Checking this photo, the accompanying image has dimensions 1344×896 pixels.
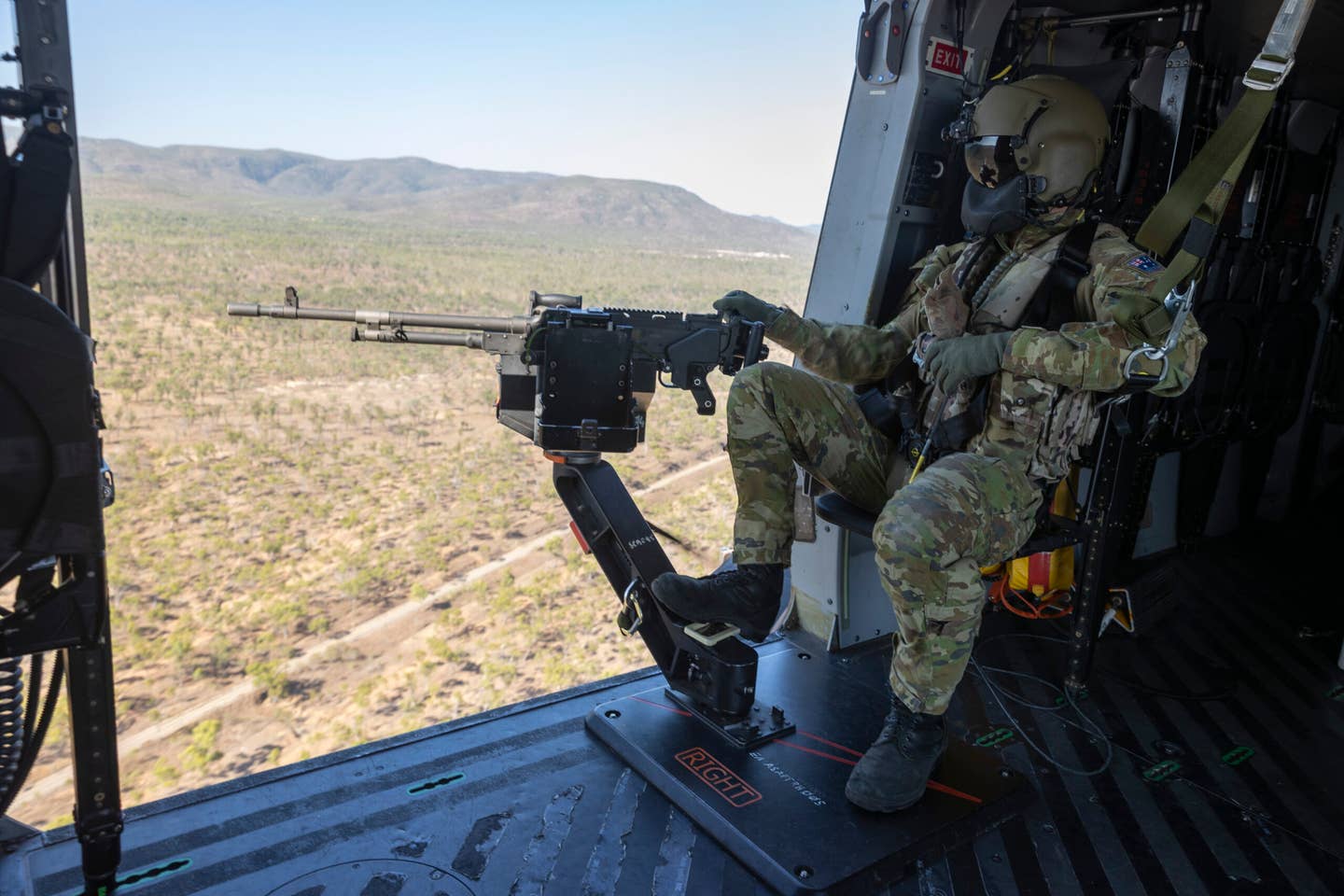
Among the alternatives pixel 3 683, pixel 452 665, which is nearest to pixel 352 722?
pixel 452 665

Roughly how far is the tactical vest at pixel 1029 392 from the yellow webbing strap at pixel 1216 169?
0.18m

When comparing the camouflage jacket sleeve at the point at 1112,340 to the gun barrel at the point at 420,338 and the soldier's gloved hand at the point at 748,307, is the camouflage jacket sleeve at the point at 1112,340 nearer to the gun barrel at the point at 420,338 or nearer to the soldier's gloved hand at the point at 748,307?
the soldier's gloved hand at the point at 748,307

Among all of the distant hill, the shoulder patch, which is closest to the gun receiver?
the shoulder patch

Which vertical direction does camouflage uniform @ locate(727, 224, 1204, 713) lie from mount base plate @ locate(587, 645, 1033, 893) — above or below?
above

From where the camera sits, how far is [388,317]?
238 cm

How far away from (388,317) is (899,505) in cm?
140

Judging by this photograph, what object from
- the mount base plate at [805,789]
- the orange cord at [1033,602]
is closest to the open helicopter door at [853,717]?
the mount base plate at [805,789]

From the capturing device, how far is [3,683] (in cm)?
168

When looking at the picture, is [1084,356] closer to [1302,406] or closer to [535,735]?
[535,735]

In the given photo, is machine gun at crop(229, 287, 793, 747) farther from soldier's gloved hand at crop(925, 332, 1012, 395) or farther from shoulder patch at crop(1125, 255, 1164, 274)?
shoulder patch at crop(1125, 255, 1164, 274)

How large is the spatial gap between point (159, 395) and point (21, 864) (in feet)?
38.4

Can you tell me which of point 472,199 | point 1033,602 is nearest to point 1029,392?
point 1033,602

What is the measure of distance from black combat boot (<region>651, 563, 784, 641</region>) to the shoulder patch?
46.0 inches

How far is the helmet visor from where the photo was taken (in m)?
2.35
